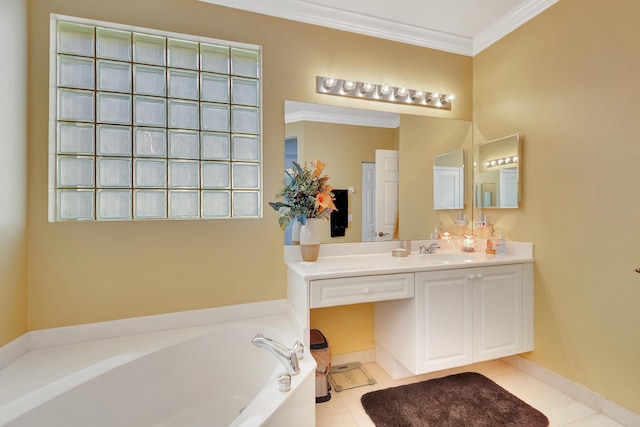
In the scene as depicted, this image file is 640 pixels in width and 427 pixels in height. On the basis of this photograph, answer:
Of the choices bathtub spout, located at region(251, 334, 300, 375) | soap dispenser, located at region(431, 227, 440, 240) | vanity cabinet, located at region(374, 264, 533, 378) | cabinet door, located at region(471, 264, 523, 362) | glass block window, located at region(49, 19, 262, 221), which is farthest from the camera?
soap dispenser, located at region(431, 227, 440, 240)

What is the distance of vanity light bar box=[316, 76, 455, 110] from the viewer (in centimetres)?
205

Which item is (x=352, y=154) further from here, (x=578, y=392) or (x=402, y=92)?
(x=578, y=392)

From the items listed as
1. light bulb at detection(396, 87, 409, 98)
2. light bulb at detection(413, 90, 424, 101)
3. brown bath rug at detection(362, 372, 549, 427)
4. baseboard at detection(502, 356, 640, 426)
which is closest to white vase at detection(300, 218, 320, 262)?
brown bath rug at detection(362, 372, 549, 427)

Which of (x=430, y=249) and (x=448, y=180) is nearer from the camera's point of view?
(x=430, y=249)

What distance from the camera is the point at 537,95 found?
6.43 ft

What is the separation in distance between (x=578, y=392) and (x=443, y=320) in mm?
917

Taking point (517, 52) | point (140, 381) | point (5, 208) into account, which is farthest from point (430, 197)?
point (5, 208)

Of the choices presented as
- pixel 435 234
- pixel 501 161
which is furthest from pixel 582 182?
pixel 435 234

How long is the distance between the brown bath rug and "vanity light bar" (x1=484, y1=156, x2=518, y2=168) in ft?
5.14

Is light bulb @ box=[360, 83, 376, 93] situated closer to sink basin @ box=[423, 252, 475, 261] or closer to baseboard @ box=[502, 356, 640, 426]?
sink basin @ box=[423, 252, 475, 261]

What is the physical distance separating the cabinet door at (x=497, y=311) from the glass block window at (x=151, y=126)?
157 centimetres

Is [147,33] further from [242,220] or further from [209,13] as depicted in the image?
[242,220]

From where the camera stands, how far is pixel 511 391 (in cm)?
185

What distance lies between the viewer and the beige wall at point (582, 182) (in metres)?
1.52
